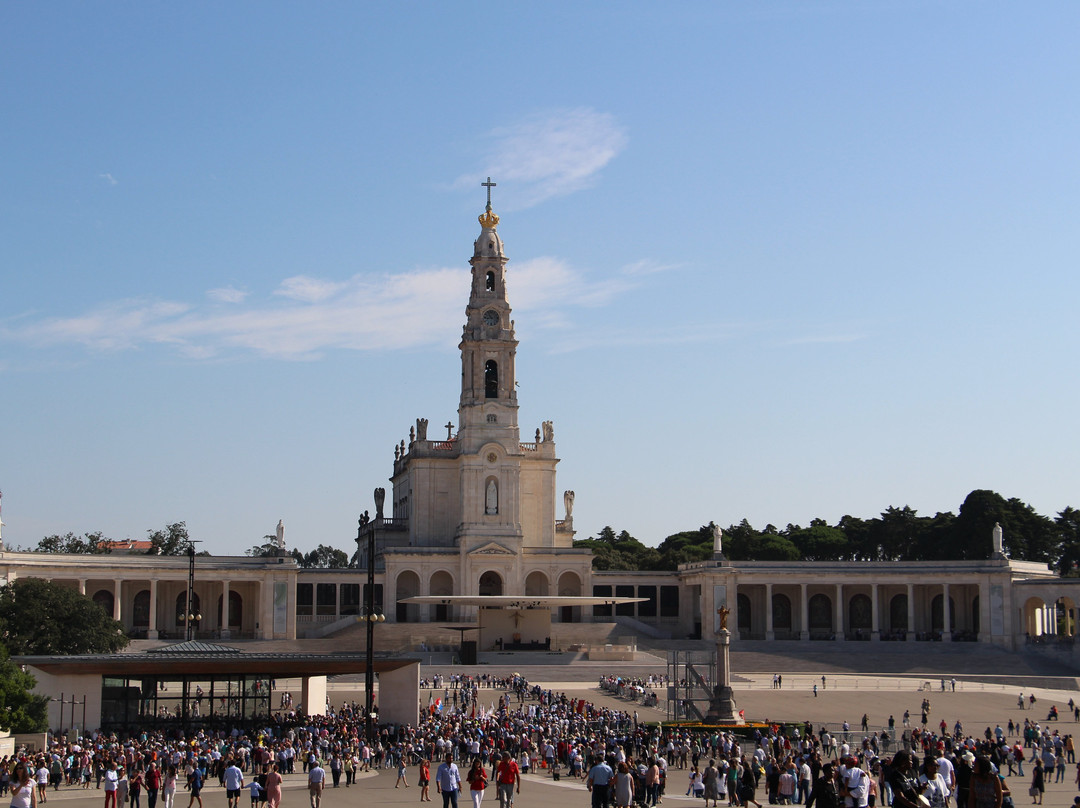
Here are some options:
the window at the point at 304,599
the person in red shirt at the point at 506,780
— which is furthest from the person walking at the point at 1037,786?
the window at the point at 304,599

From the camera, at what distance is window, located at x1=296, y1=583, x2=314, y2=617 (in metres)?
84.8

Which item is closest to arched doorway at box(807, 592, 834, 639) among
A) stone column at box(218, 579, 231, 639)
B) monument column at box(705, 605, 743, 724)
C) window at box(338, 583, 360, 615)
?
window at box(338, 583, 360, 615)

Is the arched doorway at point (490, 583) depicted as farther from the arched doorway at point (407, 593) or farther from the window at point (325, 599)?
the window at point (325, 599)

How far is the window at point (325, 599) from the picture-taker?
8531 centimetres

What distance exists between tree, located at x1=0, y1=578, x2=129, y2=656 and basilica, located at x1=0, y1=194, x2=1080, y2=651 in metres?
16.5

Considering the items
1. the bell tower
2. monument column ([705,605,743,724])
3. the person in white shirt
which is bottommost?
monument column ([705,605,743,724])

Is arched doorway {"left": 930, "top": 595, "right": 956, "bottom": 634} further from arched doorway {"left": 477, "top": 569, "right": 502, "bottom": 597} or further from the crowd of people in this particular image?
the crowd of people

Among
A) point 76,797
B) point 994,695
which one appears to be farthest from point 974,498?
point 76,797

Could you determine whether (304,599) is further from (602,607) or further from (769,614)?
(769,614)

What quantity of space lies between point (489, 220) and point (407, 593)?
2441cm

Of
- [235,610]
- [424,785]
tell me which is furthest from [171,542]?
[424,785]

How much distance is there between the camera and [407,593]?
86.4 meters

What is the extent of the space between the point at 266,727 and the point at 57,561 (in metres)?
42.0

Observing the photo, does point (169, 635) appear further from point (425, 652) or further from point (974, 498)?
point (974, 498)
